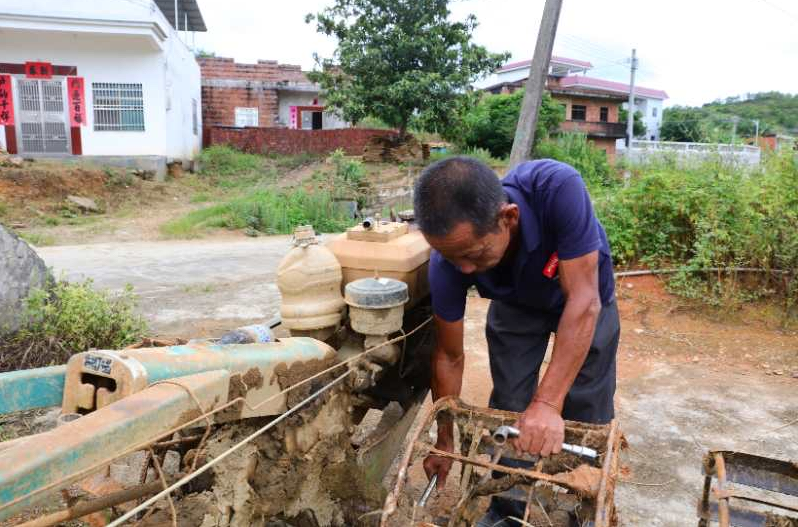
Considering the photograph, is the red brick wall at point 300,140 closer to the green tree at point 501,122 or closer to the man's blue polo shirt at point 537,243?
the green tree at point 501,122

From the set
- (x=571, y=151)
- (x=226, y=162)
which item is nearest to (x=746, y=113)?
(x=571, y=151)

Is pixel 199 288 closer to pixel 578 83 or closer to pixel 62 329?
pixel 62 329

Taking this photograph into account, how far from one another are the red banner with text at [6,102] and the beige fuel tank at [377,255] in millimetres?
16353

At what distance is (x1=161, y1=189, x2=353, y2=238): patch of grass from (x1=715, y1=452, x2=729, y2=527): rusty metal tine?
9921mm

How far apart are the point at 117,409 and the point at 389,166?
56.6 ft

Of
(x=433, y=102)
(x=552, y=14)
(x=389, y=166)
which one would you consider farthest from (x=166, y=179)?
(x=552, y=14)

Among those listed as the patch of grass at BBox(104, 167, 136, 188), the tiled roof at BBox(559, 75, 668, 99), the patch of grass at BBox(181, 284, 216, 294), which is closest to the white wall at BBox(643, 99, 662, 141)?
the tiled roof at BBox(559, 75, 668, 99)

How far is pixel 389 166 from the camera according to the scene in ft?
60.0

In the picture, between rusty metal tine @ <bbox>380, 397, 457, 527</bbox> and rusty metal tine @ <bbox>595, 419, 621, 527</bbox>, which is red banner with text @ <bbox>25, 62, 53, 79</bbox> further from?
rusty metal tine @ <bbox>595, 419, 621, 527</bbox>

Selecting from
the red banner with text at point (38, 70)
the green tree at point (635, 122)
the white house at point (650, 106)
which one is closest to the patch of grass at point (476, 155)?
the red banner with text at point (38, 70)

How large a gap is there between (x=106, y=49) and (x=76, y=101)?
149 centimetres

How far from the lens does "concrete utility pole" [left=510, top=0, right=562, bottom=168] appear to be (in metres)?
7.20

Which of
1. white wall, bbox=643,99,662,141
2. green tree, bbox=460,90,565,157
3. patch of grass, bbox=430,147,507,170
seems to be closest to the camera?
patch of grass, bbox=430,147,507,170

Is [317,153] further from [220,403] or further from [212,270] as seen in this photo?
[220,403]
